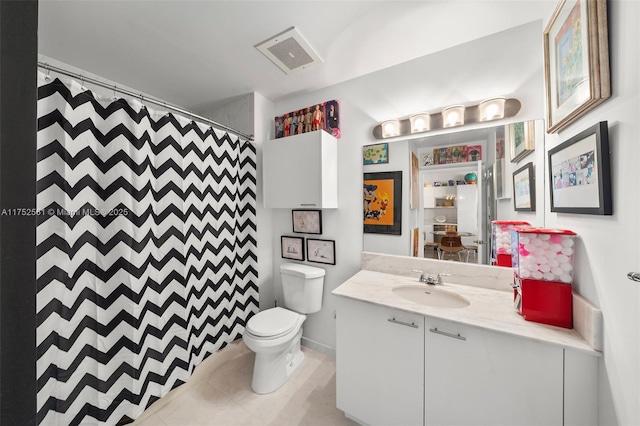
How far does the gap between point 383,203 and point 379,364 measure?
3.41 feet

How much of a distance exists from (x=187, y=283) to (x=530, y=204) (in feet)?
7.05

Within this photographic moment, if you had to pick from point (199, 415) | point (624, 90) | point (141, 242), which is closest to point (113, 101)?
point (141, 242)

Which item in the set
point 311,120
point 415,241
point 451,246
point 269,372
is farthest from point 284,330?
point 311,120

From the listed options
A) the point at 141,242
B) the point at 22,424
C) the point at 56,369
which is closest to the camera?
the point at 22,424

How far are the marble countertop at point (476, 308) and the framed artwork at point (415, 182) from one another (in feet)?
1.75

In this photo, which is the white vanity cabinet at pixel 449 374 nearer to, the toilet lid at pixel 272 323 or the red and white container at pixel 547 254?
the red and white container at pixel 547 254

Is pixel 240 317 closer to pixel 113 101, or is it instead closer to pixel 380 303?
pixel 380 303

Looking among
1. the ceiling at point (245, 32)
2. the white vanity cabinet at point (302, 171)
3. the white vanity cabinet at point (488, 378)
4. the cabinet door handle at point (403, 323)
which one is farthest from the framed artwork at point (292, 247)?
the ceiling at point (245, 32)

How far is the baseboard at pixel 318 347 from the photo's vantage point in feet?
6.57

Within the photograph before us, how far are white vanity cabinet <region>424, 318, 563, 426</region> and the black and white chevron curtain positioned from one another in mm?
1489

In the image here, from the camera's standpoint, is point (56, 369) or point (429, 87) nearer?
point (56, 369)

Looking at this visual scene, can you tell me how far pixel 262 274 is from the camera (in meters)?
2.20

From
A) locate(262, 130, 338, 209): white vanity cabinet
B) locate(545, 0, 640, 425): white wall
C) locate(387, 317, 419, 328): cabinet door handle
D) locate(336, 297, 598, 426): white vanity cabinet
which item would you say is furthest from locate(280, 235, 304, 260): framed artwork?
locate(545, 0, 640, 425): white wall

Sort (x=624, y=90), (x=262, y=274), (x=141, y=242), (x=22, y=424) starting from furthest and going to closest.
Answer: (x=262, y=274)
(x=141, y=242)
(x=624, y=90)
(x=22, y=424)
